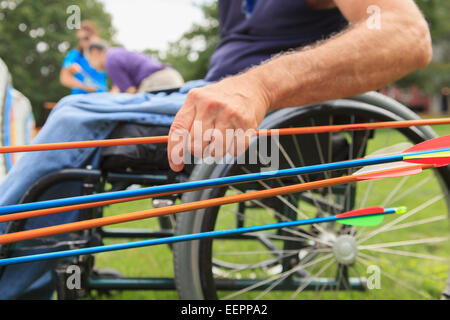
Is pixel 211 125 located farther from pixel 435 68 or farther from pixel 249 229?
pixel 435 68

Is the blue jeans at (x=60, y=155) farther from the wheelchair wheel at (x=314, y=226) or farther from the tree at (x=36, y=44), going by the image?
the tree at (x=36, y=44)

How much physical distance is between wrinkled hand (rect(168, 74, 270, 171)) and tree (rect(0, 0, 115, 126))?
19187 millimetres

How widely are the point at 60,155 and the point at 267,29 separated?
0.76 m

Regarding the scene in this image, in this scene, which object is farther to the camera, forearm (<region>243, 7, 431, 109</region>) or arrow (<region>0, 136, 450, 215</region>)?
forearm (<region>243, 7, 431, 109</region>)

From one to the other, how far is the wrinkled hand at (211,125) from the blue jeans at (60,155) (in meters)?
0.52

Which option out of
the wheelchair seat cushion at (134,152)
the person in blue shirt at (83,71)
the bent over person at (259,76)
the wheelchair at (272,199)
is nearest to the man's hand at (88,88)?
the person in blue shirt at (83,71)

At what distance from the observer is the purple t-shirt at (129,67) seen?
3100 mm

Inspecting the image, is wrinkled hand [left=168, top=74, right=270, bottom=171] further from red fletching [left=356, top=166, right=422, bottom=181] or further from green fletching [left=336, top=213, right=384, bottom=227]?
green fletching [left=336, top=213, right=384, bottom=227]

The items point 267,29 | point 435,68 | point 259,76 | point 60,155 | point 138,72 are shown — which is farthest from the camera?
point 435,68

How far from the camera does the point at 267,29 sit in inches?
52.6

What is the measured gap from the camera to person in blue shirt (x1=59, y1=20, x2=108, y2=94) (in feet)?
14.7

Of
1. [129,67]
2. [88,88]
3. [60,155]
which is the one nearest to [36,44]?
[88,88]

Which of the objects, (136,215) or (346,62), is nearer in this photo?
(136,215)

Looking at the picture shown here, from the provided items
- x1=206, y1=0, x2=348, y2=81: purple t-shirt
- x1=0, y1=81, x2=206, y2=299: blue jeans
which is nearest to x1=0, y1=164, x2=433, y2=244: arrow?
x1=0, y1=81, x2=206, y2=299: blue jeans
